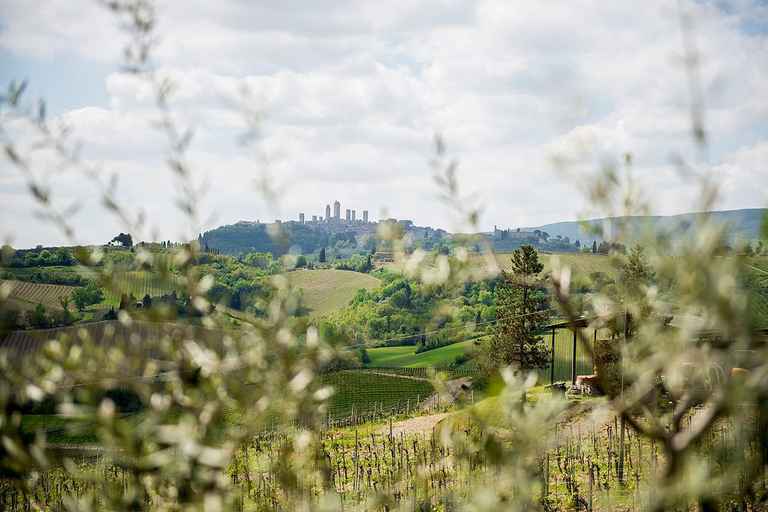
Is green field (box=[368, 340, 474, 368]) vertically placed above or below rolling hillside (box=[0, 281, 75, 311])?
below

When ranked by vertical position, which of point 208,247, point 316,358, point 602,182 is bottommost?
point 316,358

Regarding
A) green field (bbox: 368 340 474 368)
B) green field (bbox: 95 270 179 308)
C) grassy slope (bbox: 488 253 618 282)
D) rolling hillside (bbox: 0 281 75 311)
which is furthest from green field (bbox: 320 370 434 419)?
green field (bbox: 95 270 179 308)

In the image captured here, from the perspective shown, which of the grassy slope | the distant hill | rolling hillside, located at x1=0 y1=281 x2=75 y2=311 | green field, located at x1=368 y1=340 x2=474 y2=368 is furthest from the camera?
green field, located at x1=368 y1=340 x2=474 y2=368

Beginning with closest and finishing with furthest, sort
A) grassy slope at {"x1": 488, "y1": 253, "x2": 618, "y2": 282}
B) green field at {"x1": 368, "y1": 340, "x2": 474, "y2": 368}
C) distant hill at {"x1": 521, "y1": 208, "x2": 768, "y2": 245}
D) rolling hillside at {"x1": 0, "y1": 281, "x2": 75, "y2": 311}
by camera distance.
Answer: distant hill at {"x1": 521, "y1": 208, "x2": 768, "y2": 245} → grassy slope at {"x1": 488, "y1": 253, "x2": 618, "y2": 282} → rolling hillside at {"x1": 0, "y1": 281, "x2": 75, "y2": 311} → green field at {"x1": 368, "y1": 340, "x2": 474, "y2": 368}

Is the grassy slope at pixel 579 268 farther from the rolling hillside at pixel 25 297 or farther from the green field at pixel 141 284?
the rolling hillside at pixel 25 297

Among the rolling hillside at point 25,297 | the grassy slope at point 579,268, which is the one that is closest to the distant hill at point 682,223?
the grassy slope at point 579,268

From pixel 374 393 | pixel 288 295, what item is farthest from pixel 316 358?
pixel 374 393

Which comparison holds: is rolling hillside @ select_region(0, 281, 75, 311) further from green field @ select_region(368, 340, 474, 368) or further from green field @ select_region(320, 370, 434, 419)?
green field @ select_region(368, 340, 474, 368)

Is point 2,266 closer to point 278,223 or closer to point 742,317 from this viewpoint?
point 278,223

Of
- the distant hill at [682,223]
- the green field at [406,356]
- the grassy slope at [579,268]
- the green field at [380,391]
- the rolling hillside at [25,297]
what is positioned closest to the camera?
the distant hill at [682,223]

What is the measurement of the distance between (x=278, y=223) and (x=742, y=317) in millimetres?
953

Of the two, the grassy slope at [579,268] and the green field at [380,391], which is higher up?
Answer: the grassy slope at [579,268]

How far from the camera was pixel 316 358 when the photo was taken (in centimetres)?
125

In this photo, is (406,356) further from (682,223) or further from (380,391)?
(682,223)
